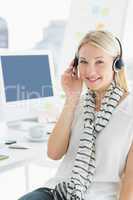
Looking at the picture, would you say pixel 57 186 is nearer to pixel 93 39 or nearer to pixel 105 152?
pixel 105 152

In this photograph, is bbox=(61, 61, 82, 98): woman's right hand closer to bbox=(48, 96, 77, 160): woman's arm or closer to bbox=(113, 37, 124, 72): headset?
bbox=(48, 96, 77, 160): woman's arm

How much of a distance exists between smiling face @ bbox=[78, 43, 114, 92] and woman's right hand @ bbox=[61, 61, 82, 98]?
0.15 m

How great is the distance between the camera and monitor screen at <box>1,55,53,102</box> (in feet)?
7.15

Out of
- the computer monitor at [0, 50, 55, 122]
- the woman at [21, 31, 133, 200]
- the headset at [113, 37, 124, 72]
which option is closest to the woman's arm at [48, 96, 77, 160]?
the woman at [21, 31, 133, 200]

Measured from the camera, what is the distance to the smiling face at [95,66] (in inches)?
65.6

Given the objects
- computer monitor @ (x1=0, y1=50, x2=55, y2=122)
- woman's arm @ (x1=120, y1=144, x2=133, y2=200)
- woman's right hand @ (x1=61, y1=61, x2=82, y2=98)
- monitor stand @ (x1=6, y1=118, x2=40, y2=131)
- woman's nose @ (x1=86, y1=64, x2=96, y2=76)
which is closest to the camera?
woman's arm @ (x1=120, y1=144, x2=133, y2=200)

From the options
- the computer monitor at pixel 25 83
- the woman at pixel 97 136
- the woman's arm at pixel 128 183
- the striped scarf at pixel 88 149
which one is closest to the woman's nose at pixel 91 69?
the woman at pixel 97 136

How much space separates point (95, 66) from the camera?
169 centimetres

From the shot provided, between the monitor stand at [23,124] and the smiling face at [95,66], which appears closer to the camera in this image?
Result: the smiling face at [95,66]

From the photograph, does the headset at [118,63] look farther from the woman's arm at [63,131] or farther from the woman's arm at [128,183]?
the woman's arm at [128,183]

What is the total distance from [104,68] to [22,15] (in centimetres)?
278

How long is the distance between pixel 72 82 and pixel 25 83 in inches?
17.5

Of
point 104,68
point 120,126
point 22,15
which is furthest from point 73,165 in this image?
point 22,15

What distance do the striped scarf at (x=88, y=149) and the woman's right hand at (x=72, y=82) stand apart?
120mm
